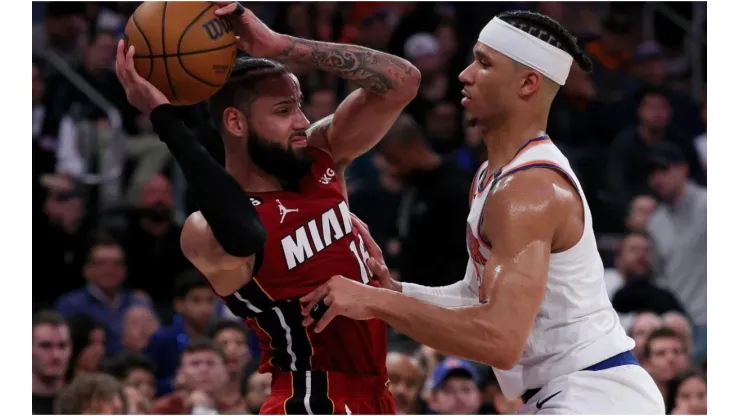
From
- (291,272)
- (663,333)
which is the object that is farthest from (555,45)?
(663,333)

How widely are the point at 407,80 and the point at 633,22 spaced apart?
23.8ft

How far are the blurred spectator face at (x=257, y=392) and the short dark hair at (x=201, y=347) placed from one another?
325 mm

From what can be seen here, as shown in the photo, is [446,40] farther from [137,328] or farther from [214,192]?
[214,192]

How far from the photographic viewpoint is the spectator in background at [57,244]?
28.7ft

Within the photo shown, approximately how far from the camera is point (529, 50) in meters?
4.23

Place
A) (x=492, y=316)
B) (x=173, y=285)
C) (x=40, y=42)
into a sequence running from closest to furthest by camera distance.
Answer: (x=492, y=316) < (x=173, y=285) < (x=40, y=42)

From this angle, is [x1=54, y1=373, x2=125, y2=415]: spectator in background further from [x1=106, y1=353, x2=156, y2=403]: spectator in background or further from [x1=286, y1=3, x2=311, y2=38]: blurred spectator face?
[x1=286, y1=3, x2=311, y2=38]: blurred spectator face

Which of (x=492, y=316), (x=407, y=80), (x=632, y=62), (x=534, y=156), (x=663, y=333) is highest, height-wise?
(x=632, y=62)

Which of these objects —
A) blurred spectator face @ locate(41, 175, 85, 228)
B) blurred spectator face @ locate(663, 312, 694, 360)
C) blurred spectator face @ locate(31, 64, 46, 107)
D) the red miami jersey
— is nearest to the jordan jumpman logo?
the red miami jersey

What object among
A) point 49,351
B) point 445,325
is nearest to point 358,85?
Answer: point 445,325

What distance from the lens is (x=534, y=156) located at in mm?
4090

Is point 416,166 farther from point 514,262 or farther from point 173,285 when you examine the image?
point 514,262

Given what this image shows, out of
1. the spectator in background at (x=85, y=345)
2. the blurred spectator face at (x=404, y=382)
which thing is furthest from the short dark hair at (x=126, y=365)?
the blurred spectator face at (x=404, y=382)

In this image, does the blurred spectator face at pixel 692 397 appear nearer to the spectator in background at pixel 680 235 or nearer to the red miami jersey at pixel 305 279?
the spectator in background at pixel 680 235
